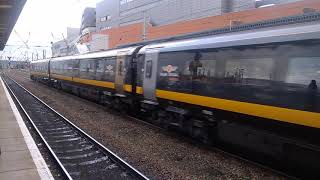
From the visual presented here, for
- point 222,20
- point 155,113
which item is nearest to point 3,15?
point 155,113

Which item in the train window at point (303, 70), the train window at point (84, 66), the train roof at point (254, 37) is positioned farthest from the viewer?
the train window at point (84, 66)

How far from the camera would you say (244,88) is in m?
8.87

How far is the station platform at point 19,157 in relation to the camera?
805 centimetres

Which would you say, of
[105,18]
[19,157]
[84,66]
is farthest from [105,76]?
[105,18]

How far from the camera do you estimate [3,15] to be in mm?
19297

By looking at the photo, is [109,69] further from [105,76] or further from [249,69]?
[249,69]

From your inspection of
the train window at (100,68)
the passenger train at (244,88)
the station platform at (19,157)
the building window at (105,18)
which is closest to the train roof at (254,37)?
the passenger train at (244,88)

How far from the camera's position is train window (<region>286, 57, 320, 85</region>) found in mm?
7085

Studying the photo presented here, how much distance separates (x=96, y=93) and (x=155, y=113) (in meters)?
8.63

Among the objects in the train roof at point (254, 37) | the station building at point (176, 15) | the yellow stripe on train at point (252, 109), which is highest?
the station building at point (176, 15)

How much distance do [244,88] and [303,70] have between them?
5.62 feet

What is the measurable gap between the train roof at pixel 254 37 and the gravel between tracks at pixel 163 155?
9.00 feet

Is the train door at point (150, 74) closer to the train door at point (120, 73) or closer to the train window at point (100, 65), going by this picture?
the train door at point (120, 73)

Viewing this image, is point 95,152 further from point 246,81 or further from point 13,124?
point 13,124
